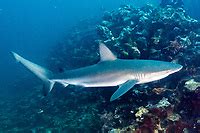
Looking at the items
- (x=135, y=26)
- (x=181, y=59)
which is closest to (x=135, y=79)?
(x=181, y=59)

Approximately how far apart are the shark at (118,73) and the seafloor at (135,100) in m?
0.88

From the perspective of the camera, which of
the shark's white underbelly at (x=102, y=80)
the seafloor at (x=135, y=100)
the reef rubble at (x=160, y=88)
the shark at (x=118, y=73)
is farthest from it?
the seafloor at (x=135, y=100)

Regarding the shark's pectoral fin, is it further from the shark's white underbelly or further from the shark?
the shark's white underbelly

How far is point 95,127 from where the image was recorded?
941 cm

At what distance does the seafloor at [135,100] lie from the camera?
729 centimetres

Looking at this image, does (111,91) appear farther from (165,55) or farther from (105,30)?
(105,30)

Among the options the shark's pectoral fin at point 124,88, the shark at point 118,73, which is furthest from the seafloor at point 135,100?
the shark's pectoral fin at point 124,88

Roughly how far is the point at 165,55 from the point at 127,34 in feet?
7.93

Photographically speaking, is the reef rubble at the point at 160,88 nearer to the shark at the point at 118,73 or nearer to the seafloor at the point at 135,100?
the seafloor at the point at 135,100

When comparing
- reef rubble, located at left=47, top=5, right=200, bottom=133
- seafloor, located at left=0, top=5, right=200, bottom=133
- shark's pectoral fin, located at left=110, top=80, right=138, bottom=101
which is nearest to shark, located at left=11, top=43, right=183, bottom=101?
shark's pectoral fin, located at left=110, top=80, right=138, bottom=101

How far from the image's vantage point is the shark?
6.50 meters

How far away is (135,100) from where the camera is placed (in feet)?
29.6

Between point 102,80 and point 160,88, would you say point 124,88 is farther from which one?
point 160,88

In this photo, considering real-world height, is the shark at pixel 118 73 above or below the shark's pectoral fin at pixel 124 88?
above
